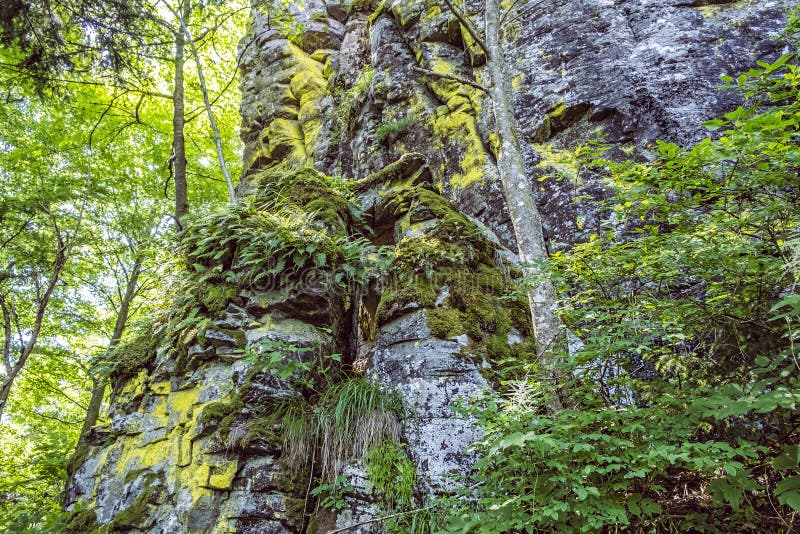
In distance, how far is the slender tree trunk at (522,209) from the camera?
3.87m

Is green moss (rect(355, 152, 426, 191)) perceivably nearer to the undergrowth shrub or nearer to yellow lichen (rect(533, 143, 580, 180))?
yellow lichen (rect(533, 143, 580, 180))

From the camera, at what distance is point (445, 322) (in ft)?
14.5

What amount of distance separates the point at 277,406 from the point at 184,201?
4.99 metres

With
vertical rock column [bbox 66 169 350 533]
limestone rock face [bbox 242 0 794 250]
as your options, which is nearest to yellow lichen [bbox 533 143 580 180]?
limestone rock face [bbox 242 0 794 250]

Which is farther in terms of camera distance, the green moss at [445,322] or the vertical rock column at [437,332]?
the green moss at [445,322]

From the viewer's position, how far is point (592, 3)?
7773 mm

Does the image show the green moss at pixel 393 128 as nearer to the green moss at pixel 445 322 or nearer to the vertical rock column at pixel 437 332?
the vertical rock column at pixel 437 332

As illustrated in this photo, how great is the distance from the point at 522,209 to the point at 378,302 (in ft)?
6.62

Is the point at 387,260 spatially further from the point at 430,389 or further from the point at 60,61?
the point at 60,61

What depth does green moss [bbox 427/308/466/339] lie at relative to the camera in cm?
437

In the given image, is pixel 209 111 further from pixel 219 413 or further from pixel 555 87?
pixel 219 413

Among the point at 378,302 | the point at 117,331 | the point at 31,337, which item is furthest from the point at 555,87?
the point at 117,331

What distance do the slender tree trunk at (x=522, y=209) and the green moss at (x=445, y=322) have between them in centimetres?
78

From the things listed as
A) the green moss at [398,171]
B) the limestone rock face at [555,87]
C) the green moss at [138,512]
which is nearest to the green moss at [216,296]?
the green moss at [138,512]
